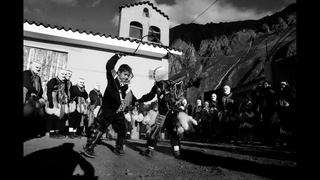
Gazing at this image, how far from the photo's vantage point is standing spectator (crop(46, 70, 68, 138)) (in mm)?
7099

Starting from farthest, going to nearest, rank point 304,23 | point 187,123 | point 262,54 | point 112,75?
point 262,54 < point 187,123 < point 112,75 < point 304,23

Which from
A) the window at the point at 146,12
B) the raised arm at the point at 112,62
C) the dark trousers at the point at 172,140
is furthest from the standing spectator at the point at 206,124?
the window at the point at 146,12

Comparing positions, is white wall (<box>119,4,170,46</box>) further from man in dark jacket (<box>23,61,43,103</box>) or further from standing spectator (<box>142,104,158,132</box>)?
man in dark jacket (<box>23,61,43,103</box>)

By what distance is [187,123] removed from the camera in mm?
5633

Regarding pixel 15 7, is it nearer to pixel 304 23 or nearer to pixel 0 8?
pixel 0 8

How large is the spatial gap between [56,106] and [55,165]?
3.75 meters

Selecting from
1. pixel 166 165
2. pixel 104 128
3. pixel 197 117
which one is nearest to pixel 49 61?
pixel 197 117

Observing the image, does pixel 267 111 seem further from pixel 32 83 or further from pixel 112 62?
pixel 32 83

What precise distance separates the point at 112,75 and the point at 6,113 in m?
4.26

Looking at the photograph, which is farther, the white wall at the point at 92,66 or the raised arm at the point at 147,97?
the white wall at the point at 92,66

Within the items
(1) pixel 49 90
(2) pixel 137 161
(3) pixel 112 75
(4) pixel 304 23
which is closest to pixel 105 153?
(2) pixel 137 161

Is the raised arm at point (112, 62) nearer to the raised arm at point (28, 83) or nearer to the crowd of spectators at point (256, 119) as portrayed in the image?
the raised arm at point (28, 83)

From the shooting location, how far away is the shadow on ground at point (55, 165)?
336cm

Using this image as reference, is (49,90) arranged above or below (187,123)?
above
